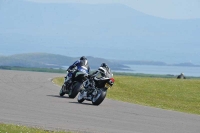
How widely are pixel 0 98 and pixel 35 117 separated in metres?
6.97

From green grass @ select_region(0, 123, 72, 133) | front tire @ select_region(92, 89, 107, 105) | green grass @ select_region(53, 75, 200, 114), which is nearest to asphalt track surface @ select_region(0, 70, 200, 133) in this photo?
front tire @ select_region(92, 89, 107, 105)

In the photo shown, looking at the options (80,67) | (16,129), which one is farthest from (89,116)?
(80,67)

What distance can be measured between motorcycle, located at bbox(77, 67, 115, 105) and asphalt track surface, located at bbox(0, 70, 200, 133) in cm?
27

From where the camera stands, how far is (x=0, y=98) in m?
29.8

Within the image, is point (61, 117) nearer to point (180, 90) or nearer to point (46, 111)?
point (46, 111)

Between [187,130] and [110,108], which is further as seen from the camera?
[110,108]

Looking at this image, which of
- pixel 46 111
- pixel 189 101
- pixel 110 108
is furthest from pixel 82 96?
pixel 189 101

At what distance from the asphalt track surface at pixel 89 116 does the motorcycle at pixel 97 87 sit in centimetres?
27

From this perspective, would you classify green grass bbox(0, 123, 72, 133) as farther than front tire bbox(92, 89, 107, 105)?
No

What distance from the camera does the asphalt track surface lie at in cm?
2166

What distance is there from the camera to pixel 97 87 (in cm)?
2978

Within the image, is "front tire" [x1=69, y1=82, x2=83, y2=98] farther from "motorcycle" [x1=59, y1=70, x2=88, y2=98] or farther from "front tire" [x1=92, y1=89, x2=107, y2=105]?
"front tire" [x1=92, y1=89, x2=107, y2=105]

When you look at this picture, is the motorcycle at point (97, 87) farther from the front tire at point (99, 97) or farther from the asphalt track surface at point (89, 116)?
the asphalt track surface at point (89, 116)

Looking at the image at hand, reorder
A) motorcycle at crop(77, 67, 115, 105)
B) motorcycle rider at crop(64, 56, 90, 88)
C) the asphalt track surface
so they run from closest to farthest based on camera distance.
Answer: the asphalt track surface → motorcycle at crop(77, 67, 115, 105) → motorcycle rider at crop(64, 56, 90, 88)
